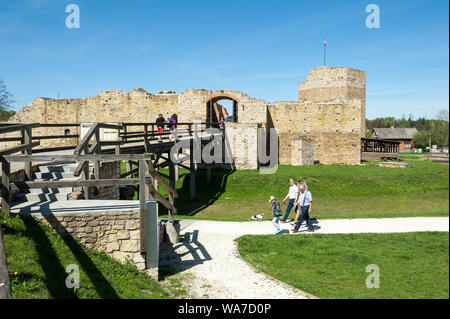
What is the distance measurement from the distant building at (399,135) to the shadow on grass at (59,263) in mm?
60583

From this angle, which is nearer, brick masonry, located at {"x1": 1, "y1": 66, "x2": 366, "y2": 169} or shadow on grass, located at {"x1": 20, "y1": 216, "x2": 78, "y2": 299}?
shadow on grass, located at {"x1": 20, "y1": 216, "x2": 78, "y2": 299}

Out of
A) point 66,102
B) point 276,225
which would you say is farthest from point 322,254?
point 66,102

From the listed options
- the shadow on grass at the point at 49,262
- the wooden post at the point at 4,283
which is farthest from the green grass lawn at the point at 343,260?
the wooden post at the point at 4,283

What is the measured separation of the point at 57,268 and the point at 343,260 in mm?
4932

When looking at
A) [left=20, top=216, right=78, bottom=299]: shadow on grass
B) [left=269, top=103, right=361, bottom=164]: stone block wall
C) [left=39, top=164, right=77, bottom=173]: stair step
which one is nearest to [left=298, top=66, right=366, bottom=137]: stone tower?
[left=269, top=103, right=361, bottom=164]: stone block wall

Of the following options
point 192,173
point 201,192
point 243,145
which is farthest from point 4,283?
point 243,145

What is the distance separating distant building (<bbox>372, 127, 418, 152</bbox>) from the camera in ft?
193

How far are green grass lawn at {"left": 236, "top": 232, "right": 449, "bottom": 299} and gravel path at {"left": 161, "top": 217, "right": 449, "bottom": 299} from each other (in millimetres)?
307

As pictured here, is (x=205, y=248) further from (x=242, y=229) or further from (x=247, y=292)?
(x=247, y=292)

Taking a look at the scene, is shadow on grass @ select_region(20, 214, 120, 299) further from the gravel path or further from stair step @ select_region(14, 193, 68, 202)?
the gravel path

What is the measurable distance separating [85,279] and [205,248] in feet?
11.9

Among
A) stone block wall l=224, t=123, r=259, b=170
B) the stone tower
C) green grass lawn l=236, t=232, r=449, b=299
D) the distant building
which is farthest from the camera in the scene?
the distant building
